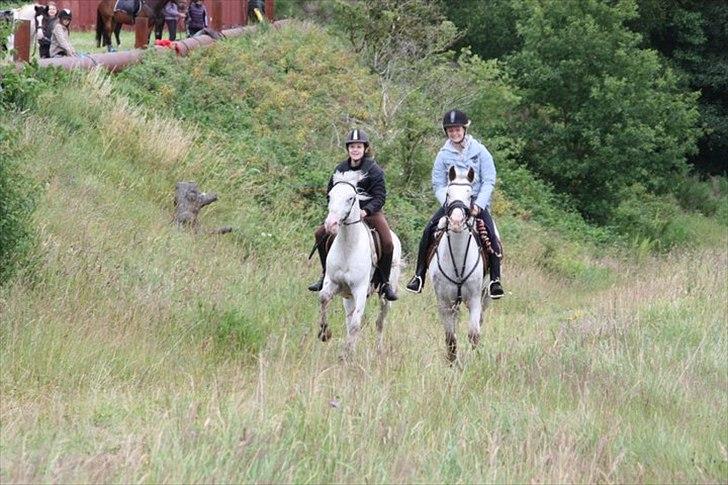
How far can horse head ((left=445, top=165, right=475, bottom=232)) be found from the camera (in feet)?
40.4

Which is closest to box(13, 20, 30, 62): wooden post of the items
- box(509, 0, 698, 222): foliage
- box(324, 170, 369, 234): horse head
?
box(324, 170, 369, 234): horse head

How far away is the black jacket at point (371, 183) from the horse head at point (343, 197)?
0.36 metres

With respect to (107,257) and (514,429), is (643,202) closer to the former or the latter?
(107,257)

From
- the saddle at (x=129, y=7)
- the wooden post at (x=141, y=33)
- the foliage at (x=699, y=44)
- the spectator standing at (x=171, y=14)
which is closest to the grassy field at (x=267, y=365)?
the wooden post at (x=141, y=33)

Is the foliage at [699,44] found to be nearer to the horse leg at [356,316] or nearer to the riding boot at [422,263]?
the riding boot at [422,263]

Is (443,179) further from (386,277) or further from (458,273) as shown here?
(386,277)

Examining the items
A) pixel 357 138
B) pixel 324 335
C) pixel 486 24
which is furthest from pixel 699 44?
pixel 324 335

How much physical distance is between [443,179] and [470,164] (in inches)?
14.7

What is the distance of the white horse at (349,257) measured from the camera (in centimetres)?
1295

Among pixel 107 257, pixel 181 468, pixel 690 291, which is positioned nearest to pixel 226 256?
pixel 107 257

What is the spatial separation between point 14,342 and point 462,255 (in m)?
5.22

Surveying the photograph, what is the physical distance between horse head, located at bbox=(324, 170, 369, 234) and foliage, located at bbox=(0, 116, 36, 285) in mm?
3187

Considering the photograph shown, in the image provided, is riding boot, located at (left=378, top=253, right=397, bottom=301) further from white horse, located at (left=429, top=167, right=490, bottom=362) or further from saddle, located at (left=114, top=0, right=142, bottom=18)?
saddle, located at (left=114, top=0, right=142, bottom=18)

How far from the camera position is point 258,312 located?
14.5m
